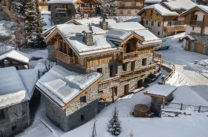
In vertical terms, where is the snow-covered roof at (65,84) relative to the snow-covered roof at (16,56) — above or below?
below

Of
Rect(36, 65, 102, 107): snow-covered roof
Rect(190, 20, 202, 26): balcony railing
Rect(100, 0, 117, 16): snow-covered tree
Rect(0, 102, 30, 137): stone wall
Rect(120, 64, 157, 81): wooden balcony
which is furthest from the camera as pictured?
Rect(100, 0, 117, 16): snow-covered tree

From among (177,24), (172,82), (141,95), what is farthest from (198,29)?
(141,95)

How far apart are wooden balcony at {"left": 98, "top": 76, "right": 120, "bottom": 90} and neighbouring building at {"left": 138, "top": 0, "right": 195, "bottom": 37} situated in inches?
1059

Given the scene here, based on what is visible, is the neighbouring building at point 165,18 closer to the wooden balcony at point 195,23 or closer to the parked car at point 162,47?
the parked car at point 162,47

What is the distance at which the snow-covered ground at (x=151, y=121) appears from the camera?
18312 millimetres

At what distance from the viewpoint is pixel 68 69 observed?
24672 mm

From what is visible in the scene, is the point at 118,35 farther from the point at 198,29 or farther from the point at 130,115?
the point at 198,29

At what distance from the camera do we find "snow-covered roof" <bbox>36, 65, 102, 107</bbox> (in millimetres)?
18875

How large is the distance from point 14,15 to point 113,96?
37763 millimetres

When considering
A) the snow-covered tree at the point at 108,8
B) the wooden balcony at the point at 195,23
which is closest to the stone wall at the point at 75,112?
the wooden balcony at the point at 195,23

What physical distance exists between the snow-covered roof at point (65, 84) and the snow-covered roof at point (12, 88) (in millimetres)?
1970

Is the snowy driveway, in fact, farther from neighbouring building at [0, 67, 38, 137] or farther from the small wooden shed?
neighbouring building at [0, 67, 38, 137]

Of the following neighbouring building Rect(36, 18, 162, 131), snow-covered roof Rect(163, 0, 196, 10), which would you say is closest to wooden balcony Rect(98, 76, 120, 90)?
neighbouring building Rect(36, 18, 162, 131)

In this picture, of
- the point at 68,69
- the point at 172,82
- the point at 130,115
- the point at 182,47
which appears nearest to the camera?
the point at 130,115
